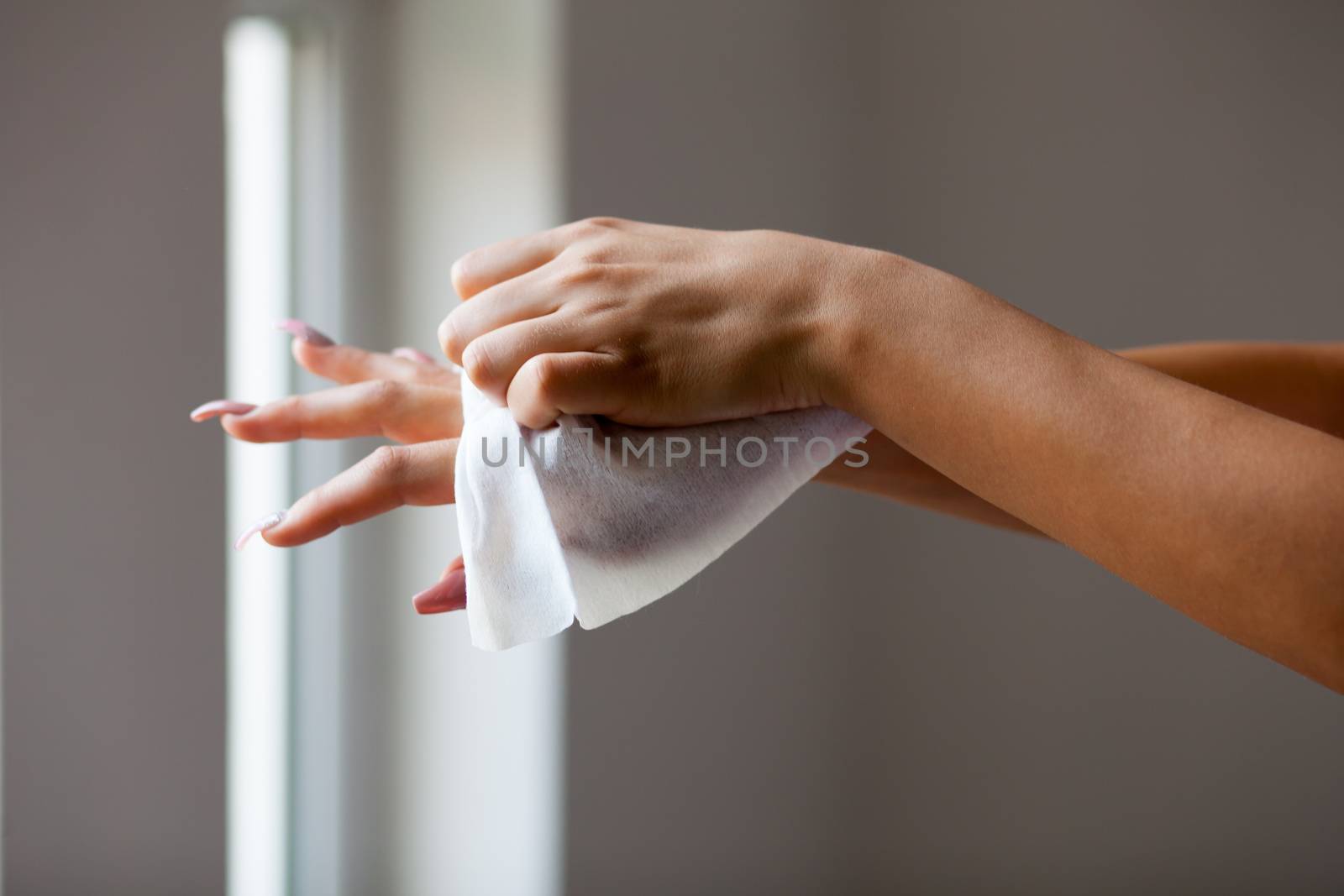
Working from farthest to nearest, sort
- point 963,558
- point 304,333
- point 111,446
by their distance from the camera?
point 963,558, point 111,446, point 304,333

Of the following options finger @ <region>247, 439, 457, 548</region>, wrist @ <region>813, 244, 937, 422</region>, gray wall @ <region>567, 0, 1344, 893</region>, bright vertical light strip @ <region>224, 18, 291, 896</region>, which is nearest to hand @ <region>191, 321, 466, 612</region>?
finger @ <region>247, 439, 457, 548</region>

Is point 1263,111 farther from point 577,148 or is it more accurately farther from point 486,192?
point 486,192

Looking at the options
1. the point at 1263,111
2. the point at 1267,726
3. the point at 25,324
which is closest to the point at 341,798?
the point at 25,324

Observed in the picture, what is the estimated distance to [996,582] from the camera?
125 cm

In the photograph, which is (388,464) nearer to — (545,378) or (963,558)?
(545,378)

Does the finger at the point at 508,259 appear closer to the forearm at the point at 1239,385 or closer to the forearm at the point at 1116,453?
the forearm at the point at 1116,453

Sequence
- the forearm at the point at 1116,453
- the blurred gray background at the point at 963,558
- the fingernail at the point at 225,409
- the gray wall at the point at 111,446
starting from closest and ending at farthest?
the forearm at the point at 1116,453, the fingernail at the point at 225,409, the gray wall at the point at 111,446, the blurred gray background at the point at 963,558

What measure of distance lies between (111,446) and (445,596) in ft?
1.81

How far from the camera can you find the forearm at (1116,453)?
1.02 ft

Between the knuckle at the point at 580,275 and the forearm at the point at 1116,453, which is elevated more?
the knuckle at the point at 580,275

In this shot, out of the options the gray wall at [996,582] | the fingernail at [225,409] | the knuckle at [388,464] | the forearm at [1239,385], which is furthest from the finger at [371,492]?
the gray wall at [996,582]

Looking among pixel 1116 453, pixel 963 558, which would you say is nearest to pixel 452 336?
pixel 1116 453

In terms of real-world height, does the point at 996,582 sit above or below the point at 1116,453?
below

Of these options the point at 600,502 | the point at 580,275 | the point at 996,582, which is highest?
the point at 580,275
